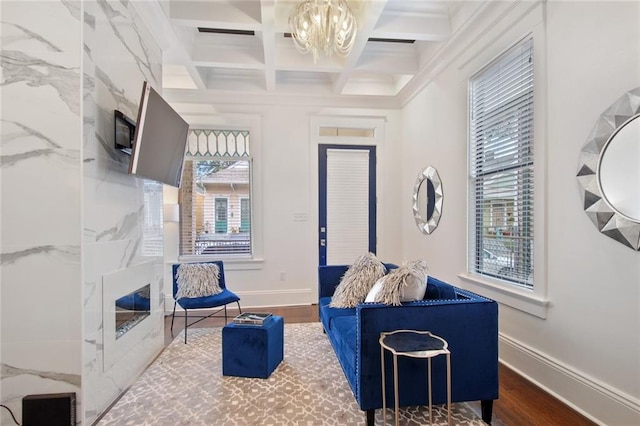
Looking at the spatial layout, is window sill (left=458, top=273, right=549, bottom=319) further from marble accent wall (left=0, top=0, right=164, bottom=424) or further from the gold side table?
marble accent wall (left=0, top=0, right=164, bottom=424)

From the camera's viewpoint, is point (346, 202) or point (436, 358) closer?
point (436, 358)

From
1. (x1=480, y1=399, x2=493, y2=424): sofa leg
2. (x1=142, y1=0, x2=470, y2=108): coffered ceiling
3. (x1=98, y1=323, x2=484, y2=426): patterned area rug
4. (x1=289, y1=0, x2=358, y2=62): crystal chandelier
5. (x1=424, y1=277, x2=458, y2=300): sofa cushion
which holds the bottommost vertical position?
(x1=98, y1=323, x2=484, y2=426): patterned area rug

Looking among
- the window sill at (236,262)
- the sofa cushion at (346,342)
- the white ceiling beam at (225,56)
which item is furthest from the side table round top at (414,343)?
the white ceiling beam at (225,56)

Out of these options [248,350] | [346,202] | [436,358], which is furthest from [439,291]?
[346,202]

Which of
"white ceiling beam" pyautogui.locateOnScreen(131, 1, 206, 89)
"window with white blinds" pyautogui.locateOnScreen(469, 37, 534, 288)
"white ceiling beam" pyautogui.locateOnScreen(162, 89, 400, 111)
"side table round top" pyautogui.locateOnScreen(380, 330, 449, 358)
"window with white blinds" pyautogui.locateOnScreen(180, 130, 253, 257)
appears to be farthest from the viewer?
"window with white blinds" pyautogui.locateOnScreen(180, 130, 253, 257)

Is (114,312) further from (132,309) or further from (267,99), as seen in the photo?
(267,99)

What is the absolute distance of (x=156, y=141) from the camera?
7.66 feet

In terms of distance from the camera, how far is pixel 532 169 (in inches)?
90.2

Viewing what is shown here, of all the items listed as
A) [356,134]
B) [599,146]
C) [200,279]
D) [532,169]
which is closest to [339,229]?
[356,134]

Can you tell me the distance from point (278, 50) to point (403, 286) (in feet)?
9.85

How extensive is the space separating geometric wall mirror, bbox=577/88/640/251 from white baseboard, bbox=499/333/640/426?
0.87 m

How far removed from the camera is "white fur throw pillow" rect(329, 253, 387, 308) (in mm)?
2730

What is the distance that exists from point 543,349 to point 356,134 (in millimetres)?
3507

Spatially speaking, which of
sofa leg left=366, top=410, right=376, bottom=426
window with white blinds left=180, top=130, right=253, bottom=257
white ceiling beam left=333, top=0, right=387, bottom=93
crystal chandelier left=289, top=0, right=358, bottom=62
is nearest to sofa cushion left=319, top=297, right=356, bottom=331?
sofa leg left=366, top=410, right=376, bottom=426
